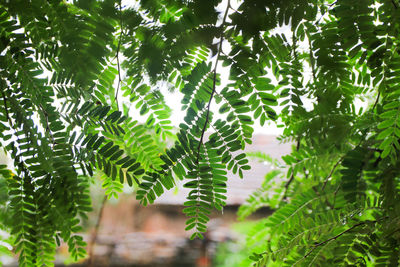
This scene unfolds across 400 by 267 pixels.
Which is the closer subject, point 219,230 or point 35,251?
point 35,251

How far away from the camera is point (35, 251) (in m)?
0.56

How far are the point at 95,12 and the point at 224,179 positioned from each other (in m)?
0.30

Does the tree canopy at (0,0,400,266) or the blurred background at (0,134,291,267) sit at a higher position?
the blurred background at (0,134,291,267)

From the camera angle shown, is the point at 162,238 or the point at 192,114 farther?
the point at 162,238

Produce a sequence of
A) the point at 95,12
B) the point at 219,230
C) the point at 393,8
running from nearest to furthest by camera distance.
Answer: the point at 95,12
the point at 393,8
the point at 219,230

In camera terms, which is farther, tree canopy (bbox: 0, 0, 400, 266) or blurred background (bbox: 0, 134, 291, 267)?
blurred background (bbox: 0, 134, 291, 267)

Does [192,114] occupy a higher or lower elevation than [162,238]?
lower

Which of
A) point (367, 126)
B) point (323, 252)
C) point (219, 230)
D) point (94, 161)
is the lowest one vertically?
point (323, 252)

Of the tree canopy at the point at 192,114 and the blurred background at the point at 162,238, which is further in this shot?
A: the blurred background at the point at 162,238

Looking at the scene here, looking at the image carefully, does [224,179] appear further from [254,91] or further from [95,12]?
[95,12]

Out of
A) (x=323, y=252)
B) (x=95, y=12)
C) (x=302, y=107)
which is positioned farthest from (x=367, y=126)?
(x=95, y=12)

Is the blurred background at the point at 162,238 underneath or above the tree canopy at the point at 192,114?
above

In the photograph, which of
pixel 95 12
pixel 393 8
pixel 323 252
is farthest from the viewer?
pixel 323 252

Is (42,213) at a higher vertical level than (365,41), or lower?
lower
